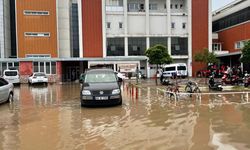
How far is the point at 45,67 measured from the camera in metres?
44.4

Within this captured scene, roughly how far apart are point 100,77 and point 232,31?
145ft

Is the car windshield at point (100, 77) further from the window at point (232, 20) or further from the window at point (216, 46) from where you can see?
the window at point (216, 46)

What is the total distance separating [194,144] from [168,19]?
49075 mm

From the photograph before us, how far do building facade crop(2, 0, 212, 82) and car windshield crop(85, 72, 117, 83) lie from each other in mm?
32929

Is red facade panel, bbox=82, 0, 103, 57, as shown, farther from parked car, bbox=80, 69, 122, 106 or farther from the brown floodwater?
the brown floodwater

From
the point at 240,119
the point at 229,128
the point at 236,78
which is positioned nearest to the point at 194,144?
the point at 229,128

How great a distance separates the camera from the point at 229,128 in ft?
29.9

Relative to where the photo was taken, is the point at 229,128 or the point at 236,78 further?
the point at 236,78

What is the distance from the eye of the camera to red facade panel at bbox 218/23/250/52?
5016 centimetres

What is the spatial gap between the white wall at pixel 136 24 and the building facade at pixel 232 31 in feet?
41.1

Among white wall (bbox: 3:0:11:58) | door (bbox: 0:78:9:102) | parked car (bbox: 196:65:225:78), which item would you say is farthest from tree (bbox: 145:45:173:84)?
white wall (bbox: 3:0:11:58)

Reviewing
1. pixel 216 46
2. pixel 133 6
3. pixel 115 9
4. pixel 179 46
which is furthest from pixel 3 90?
pixel 216 46

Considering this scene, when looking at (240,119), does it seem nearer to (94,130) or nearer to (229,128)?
(229,128)

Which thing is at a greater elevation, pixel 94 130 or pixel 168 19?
pixel 168 19
